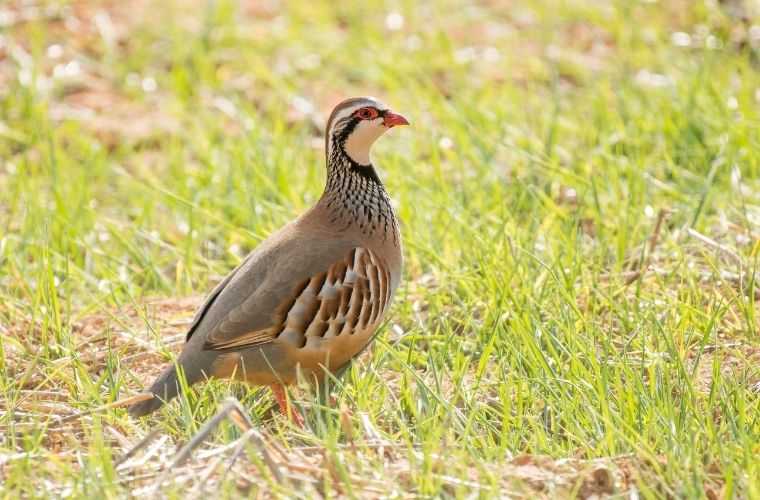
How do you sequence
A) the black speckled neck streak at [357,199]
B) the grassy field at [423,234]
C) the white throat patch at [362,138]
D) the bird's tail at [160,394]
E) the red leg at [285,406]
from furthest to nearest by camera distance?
the white throat patch at [362,138] < the black speckled neck streak at [357,199] < the red leg at [285,406] < the bird's tail at [160,394] < the grassy field at [423,234]

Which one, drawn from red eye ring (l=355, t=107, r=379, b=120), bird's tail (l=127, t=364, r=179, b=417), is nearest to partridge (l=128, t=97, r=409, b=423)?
bird's tail (l=127, t=364, r=179, b=417)

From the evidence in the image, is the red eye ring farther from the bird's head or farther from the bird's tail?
the bird's tail

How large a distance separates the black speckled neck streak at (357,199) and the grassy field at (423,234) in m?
0.34

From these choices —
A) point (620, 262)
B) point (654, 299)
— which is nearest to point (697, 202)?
point (620, 262)

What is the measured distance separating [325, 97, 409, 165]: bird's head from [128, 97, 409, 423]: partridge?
0.19 meters

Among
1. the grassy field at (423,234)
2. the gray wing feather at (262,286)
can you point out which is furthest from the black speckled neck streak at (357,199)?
the grassy field at (423,234)

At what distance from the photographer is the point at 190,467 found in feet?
10.6

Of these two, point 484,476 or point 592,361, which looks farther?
point 592,361

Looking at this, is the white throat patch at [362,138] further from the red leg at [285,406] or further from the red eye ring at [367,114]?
the red leg at [285,406]

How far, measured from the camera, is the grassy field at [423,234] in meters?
3.35

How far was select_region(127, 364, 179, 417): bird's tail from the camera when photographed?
3.78 m

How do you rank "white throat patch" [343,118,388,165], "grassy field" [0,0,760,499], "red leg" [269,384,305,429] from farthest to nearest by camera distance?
"white throat patch" [343,118,388,165]
"red leg" [269,384,305,429]
"grassy field" [0,0,760,499]

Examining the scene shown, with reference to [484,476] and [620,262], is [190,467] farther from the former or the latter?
[620,262]

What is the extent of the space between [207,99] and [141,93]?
15.6 inches
